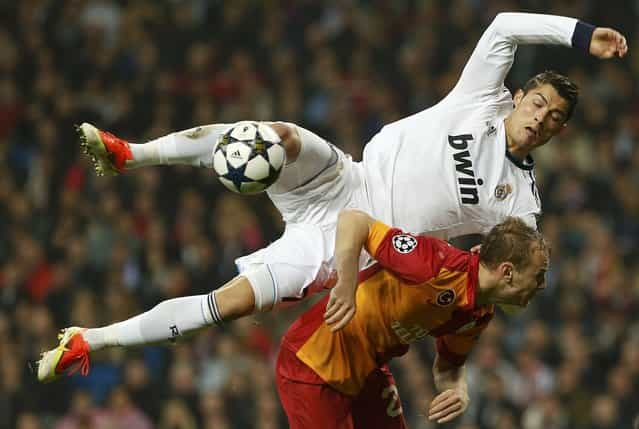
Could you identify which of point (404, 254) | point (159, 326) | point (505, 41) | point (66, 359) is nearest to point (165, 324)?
point (159, 326)

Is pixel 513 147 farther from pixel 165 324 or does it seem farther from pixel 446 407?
pixel 165 324

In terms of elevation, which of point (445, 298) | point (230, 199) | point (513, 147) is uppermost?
point (513, 147)

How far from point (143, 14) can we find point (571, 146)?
14.7ft

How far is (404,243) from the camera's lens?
4988mm

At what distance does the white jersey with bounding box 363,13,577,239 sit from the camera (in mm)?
5488

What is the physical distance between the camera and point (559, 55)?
11945 millimetres

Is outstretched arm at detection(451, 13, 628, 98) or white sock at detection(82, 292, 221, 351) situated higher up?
outstretched arm at detection(451, 13, 628, 98)

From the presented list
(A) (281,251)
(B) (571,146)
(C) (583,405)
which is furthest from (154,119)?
(A) (281,251)

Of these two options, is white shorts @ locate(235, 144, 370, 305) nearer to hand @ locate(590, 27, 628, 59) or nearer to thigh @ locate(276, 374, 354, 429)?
thigh @ locate(276, 374, 354, 429)

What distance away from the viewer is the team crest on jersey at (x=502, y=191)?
5516mm

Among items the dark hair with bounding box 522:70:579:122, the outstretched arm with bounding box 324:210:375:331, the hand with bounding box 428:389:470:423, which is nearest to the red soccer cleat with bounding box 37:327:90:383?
the outstretched arm with bounding box 324:210:375:331

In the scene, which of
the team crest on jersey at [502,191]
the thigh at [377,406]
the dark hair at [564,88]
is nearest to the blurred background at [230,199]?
the thigh at [377,406]

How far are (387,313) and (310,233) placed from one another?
507mm

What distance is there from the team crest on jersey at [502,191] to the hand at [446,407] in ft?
2.86
